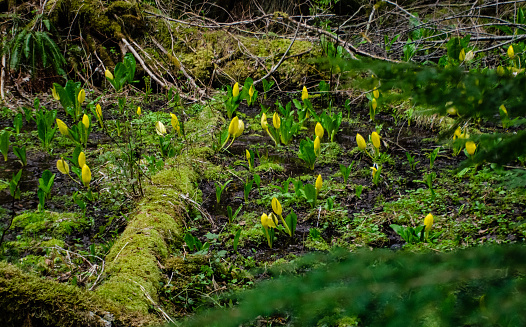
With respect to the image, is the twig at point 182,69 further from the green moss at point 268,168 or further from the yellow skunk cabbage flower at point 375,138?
the yellow skunk cabbage flower at point 375,138

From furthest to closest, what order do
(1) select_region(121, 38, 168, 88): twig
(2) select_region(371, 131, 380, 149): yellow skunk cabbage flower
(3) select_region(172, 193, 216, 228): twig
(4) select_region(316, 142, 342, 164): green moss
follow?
1. (1) select_region(121, 38, 168, 88): twig
2. (4) select_region(316, 142, 342, 164): green moss
3. (2) select_region(371, 131, 380, 149): yellow skunk cabbage flower
4. (3) select_region(172, 193, 216, 228): twig

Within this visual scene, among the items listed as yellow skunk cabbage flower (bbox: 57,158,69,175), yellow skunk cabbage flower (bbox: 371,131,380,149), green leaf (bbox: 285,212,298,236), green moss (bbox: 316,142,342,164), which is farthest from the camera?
green moss (bbox: 316,142,342,164)

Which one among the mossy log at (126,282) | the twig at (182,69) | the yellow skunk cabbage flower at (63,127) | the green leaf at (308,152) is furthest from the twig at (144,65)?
the green leaf at (308,152)

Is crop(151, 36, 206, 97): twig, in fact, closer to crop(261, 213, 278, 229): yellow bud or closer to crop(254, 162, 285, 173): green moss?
crop(254, 162, 285, 173): green moss

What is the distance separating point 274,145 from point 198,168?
3.60ft

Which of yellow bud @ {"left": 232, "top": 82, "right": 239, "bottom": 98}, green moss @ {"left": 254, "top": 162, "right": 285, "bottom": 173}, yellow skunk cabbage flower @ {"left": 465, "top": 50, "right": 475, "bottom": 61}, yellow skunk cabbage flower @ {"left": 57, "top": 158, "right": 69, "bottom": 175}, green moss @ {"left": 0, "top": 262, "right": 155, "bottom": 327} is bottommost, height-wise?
green moss @ {"left": 254, "top": 162, "right": 285, "bottom": 173}

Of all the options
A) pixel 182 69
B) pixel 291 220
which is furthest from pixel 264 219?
pixel 182 69

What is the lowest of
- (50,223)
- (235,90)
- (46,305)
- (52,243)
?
(50,223)

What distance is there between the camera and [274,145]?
4301mm

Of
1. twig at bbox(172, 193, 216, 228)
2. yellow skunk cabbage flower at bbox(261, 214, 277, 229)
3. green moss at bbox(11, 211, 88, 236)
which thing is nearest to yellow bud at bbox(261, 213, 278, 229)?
yellow skunk cabbage flower at bbox(261, 214, 277, 229)

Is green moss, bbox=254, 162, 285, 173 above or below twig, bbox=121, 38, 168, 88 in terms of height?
below

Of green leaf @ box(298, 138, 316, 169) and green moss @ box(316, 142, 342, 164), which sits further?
green moss @ box(316, 142, 342, 164)

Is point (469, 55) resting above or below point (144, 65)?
above

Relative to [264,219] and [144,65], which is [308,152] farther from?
[144,65]
